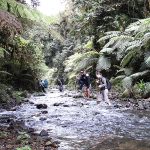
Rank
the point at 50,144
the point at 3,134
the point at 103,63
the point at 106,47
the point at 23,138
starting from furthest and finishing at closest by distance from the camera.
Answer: the point at 106,47 < the point at 103,63 < the point at 3,134 < the point at 23,138 < the point at 50,144

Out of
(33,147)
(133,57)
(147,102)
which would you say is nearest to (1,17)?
(33,147)

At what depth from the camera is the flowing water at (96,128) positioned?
6488 mm

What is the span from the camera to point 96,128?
8.27m

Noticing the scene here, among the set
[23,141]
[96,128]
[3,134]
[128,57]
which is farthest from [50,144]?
[128,57]

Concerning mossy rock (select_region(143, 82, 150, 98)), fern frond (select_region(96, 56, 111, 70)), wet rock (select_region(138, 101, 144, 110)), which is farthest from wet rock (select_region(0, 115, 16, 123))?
fern frond (select_region(96, 56, 111, 70))

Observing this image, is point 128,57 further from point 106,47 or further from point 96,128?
point 96,128

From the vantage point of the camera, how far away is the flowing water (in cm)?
649

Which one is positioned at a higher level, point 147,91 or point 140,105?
point 147,91

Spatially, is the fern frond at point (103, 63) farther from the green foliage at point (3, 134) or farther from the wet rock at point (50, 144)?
the wet rock at point (50, 144)

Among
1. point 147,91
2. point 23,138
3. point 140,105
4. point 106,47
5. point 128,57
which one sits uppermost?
point 106,47

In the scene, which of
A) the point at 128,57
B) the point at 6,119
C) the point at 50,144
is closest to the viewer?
the point at 50,144

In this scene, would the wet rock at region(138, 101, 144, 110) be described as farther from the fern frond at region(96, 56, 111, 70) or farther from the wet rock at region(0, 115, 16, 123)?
the fern frond at region(96, 56, 111, 70)

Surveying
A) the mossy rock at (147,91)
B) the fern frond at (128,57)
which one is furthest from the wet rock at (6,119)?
the fern frond at (128,57)

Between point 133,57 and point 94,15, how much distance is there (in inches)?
227
